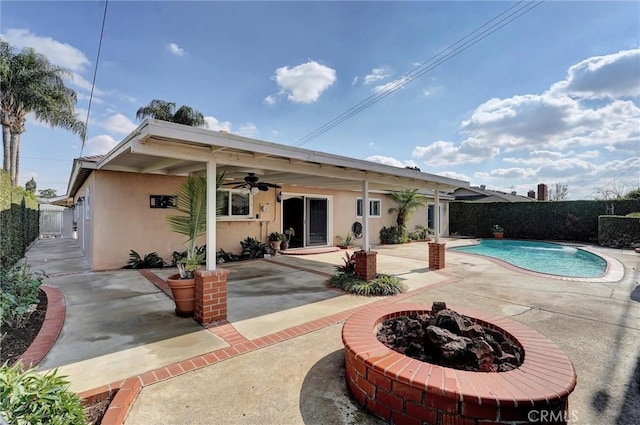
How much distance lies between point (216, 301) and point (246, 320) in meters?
0.60

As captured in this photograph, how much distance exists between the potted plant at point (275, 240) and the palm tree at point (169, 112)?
17.5 meters

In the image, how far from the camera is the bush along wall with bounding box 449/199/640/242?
59.1ft

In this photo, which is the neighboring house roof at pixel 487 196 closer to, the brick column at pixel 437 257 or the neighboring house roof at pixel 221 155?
the brick column at pixel 437 257

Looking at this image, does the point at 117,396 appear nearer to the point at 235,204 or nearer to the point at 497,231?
the point at 235,204

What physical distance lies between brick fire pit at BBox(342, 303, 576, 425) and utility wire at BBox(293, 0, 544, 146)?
11.5 meters

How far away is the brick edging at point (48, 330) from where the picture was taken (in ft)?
11.5

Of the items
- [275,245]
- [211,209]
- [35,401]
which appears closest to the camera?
[35,401]

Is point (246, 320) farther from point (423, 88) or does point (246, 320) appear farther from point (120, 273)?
point (423, 88)

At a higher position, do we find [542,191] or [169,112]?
[169,112]

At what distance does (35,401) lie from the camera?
199cm

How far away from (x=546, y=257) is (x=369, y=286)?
12.2m

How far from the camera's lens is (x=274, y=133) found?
63.1 ft

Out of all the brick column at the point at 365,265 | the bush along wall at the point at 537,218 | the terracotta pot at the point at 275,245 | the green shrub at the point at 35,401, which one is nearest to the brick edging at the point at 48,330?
the green shrub at the point at 35,401

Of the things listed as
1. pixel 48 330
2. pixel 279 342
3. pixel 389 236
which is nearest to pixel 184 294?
pixel 48 330
